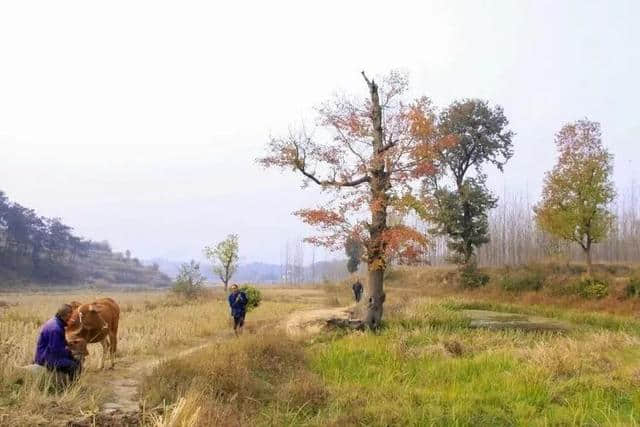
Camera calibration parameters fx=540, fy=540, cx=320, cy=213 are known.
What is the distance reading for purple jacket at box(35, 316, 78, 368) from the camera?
8055 mm

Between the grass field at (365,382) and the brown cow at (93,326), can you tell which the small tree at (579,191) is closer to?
the grass field at (365,382)

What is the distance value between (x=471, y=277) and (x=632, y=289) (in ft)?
31.8

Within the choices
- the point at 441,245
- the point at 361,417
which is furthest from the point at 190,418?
the point at 441,245

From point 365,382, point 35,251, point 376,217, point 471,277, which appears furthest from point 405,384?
point 35,251

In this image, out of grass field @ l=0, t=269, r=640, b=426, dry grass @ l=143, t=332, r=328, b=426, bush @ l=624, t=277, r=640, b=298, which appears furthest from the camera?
bush @ l=624, t=277, r=640, b=298

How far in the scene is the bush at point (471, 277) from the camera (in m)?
34.2

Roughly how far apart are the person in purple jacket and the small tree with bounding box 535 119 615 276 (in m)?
26.1

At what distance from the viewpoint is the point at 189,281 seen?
33.6m

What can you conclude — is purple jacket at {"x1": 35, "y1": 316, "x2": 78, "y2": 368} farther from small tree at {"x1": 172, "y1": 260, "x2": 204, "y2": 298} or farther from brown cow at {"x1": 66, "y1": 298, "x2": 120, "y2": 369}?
small tree at {"x1": 172, "y1": 260, "x2": 204, "y2": 298}

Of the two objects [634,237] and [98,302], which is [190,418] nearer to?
[98,302]

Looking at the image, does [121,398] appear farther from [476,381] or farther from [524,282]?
[524,282]

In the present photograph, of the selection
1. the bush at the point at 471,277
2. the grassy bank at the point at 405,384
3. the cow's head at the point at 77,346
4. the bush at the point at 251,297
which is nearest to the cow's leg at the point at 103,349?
the cow's head at the point at 77,346

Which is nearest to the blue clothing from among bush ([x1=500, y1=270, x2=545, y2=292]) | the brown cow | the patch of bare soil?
the patch of bare soil

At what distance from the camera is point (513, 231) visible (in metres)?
49.9
